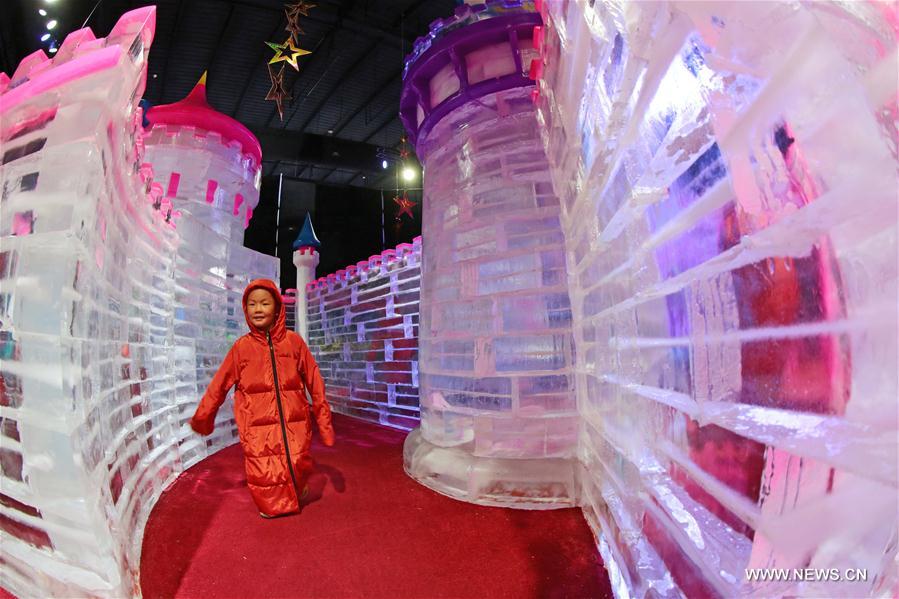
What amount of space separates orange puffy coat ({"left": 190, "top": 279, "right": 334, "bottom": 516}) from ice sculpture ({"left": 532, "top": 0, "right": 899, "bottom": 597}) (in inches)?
67.8

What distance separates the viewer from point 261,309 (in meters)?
2.47

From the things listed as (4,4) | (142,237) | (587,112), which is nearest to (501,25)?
(587,112)

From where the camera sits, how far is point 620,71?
989mm

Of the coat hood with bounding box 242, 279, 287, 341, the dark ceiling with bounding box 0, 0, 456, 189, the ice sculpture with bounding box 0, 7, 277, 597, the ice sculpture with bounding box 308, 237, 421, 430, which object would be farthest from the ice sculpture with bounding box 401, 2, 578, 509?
the dark ceiling with bounding box 0, 0, 456, 189

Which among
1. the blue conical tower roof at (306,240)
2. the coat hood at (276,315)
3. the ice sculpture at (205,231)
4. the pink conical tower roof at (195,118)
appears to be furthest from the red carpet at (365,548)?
the blue conical tower roof at (306,240)

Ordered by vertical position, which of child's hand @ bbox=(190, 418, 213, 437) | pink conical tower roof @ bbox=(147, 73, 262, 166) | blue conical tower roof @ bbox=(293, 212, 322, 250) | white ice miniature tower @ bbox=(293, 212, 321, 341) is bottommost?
child's hand @ bbox=(190, 418, 213, 437)

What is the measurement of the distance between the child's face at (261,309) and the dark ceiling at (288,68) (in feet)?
17.3

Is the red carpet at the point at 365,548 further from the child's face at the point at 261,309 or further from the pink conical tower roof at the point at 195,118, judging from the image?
the pink conical tower roof at the point at 195,118

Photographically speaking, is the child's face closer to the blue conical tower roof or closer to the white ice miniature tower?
the white ice miniature tower

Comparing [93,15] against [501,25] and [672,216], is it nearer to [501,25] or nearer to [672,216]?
[501,25]

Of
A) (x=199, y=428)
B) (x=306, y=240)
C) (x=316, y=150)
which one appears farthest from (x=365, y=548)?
(x=316, y=150)

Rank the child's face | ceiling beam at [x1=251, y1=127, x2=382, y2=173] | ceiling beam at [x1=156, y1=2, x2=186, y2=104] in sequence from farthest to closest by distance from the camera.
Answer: ceiling beam at [x1=251, y1=127, x2=382, y2=173], ceiling beam at [x1=156, y1=2, x2=186, y2=104], the child's face

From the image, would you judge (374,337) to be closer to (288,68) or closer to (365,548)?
(365,548)

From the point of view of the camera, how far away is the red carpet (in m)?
1.51
